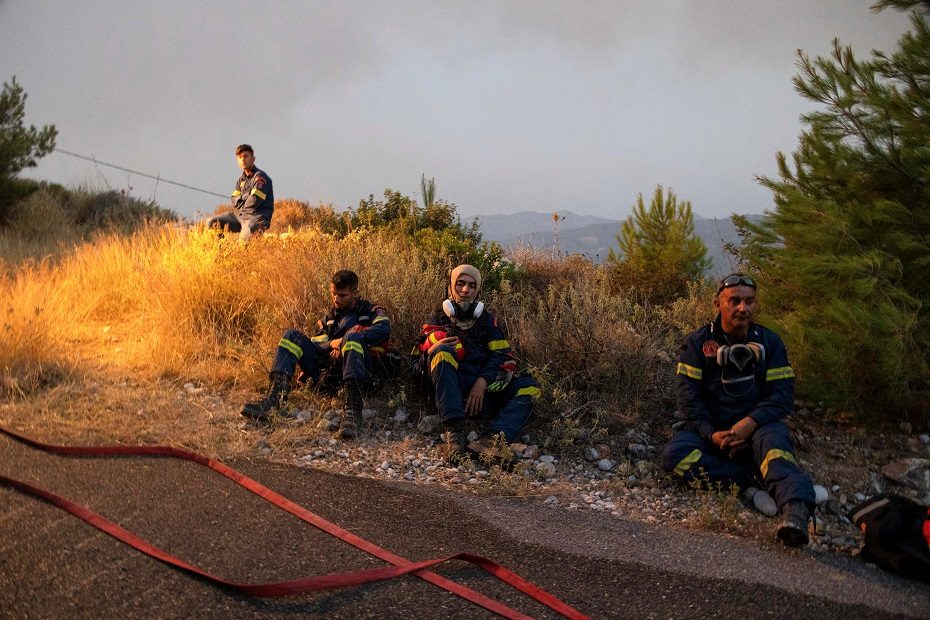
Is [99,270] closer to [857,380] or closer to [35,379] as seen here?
[35,379]

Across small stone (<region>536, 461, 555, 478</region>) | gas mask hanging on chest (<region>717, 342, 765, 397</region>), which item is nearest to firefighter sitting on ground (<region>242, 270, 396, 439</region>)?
small stone (<region>536, 461, 555, 478</region>)

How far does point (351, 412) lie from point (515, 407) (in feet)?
4.53

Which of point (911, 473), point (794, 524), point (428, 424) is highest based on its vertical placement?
point (428, 424)

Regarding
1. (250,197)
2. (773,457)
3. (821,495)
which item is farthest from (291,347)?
(250,197)

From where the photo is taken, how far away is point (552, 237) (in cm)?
1298

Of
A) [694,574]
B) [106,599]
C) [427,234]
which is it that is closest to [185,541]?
[106,599]

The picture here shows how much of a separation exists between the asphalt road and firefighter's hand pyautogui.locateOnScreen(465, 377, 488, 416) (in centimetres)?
112

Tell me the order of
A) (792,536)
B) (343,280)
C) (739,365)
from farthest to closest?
(343,280) → (739,365) → (792,536)

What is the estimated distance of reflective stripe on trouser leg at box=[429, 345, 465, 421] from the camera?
5.97m

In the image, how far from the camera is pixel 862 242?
257 inches

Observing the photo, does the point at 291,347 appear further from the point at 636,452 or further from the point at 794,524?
the point at 794,524

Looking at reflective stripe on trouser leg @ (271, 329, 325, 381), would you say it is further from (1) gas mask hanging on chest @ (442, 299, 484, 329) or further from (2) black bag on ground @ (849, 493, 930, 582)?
(2) black bag on ground @ (849, 493, 930, 582)

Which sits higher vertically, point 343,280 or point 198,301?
point 343,280

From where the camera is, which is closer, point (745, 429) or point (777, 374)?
point (745, 429)
